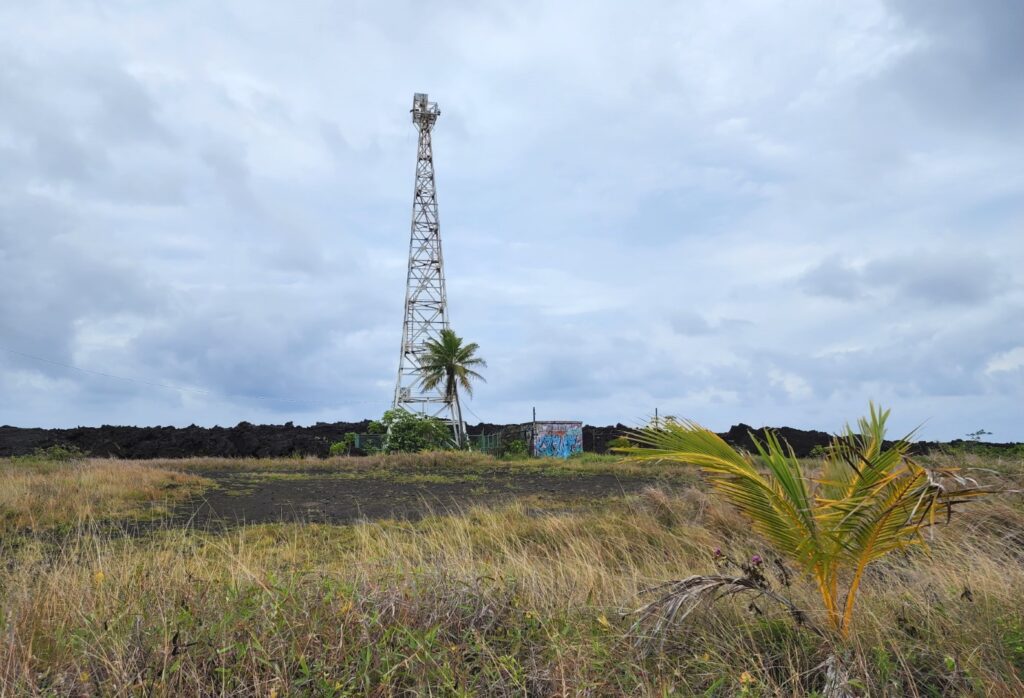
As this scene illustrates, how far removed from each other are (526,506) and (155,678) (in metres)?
10.8

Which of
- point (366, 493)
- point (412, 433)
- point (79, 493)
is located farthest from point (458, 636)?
point (412, 433)

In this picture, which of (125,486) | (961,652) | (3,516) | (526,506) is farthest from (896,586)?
(125,486)

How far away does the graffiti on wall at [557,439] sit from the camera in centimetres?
3972

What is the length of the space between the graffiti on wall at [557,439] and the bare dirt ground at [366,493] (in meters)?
12.9

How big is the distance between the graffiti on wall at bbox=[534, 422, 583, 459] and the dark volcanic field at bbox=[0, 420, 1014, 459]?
4285 millimetres

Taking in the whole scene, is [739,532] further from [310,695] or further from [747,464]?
[310,695]

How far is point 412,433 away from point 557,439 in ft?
28.7

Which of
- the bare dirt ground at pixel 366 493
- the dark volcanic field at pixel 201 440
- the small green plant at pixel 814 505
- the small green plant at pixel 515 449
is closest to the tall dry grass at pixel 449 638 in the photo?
the small green plant at pixel 814 505

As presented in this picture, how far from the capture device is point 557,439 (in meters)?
40.1

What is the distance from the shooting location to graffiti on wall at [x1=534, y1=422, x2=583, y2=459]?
39.7 m

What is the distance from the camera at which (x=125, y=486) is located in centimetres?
1614

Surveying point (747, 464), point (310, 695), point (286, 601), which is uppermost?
point (747, 464)

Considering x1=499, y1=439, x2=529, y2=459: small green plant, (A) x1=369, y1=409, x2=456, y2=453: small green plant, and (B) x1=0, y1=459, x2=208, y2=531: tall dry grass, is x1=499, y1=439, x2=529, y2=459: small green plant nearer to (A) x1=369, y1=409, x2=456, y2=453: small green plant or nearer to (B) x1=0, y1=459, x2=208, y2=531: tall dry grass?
(A) x1=369, y1=409, x2=456, y2=453: small green plant

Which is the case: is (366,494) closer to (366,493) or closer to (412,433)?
(366,493)
